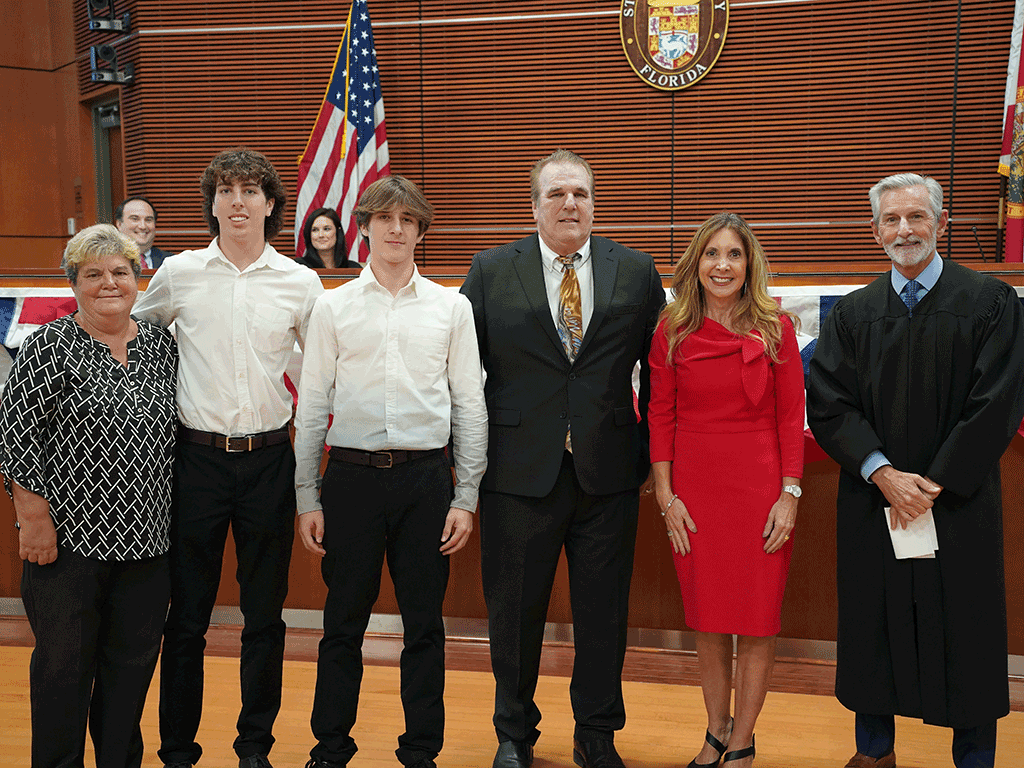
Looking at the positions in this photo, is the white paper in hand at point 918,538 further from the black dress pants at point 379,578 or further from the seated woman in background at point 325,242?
the seated woman in background at point 325,242

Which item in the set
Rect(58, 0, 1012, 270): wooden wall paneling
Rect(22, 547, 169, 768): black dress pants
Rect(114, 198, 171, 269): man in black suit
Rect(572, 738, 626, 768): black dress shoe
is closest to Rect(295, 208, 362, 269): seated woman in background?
Rect(114, 198, 171, 269): man in black suit

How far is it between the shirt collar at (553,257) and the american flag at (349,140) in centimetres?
326

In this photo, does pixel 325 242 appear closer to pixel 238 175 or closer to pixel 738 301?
pixel 238 175

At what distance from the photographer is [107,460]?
1.88 metres

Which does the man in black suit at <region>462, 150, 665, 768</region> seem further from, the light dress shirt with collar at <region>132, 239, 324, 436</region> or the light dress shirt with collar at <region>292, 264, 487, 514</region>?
the light dress shirt with collar at <region>132, 239, 324, 436</region>

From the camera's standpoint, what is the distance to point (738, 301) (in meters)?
2.17

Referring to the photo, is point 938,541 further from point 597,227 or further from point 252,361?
point 597,227

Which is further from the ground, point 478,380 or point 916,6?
point 916,6

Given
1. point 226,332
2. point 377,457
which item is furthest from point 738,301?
point 226,332

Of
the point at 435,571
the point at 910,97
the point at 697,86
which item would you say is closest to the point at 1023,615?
the point at 435,571

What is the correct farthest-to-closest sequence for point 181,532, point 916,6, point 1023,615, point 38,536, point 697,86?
point 697,86
point 916,6
point 1023,615
point 181,532
point 38,536

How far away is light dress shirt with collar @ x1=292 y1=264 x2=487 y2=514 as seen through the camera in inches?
81.5

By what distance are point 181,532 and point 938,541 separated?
74.7 inches

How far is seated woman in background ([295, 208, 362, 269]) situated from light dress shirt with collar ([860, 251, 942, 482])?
113 inches
